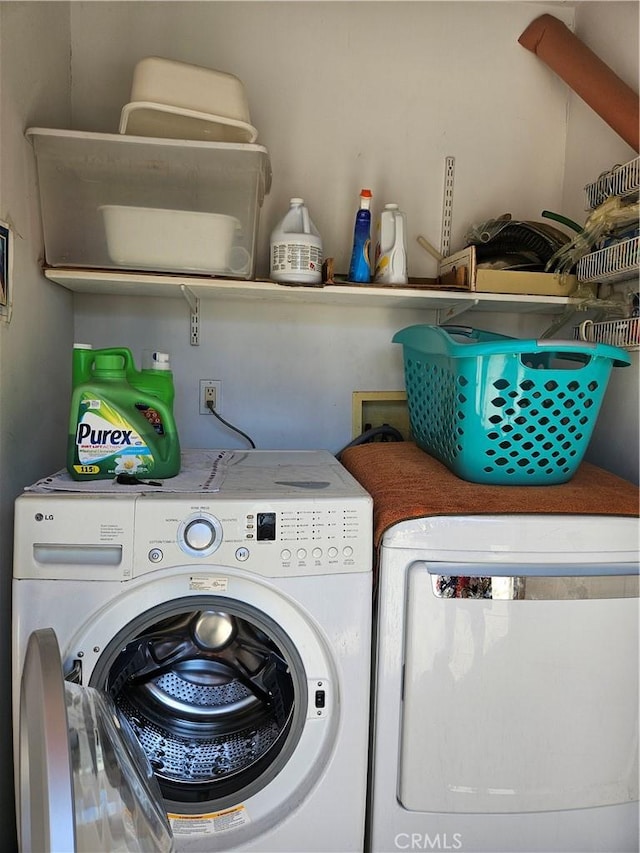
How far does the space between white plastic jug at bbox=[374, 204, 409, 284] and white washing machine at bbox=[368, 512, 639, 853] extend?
788mm

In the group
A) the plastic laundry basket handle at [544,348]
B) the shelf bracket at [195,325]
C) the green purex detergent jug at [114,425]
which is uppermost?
the shelf bracket at [195,325]

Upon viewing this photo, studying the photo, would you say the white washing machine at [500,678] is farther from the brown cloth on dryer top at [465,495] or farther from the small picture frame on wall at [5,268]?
the small picture frame on wall at [5,268]

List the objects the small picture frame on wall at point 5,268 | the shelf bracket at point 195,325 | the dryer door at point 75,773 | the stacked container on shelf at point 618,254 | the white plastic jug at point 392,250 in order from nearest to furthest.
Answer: the dryer door at point 75,773
the small picture frame on wall at point 5,268
the stacked container on shelf at point 618,254
the white plastic jug at point 392,250
the shelf bracket at point 195,325

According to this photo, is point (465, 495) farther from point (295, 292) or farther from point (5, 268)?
point (5, 268)

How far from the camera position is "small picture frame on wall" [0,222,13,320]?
123 cm

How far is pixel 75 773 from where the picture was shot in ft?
2.55

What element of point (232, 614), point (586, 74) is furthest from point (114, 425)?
point (586, 74)

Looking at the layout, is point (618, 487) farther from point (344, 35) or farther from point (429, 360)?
point (344, 35)

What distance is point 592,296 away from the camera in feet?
5.53

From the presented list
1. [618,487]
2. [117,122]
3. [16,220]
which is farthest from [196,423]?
[618,487]

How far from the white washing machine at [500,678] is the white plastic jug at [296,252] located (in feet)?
2.46

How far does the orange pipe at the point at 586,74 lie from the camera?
151 cm

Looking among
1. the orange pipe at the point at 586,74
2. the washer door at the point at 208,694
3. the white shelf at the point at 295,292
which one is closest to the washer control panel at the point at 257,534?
the washer door at the point at 208,694

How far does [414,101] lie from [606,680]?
1786mm
